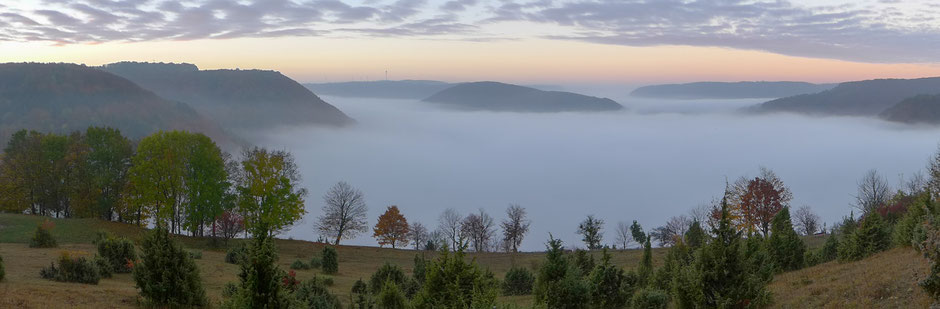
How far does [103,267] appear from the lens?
22.5 meters

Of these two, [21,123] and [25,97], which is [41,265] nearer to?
[21,123]

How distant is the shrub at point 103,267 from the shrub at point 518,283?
1894 centimetres

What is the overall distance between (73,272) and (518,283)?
20.2 metres

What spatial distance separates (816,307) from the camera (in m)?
15.9

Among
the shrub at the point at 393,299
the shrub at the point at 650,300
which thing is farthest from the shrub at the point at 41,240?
the shrub at the point at 650,300

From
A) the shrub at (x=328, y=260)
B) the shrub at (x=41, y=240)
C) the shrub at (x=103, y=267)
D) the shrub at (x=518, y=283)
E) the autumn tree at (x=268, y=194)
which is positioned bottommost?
the shrub at (x=518, y=283)

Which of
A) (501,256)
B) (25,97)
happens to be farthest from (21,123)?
(501,256)

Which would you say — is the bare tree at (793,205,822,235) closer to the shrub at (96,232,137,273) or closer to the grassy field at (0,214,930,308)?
the grassy field at (0,214,930,308)

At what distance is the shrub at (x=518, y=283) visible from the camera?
96.0 feet

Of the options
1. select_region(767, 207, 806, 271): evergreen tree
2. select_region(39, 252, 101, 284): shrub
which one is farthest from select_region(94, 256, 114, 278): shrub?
select_region(767, 207, 806, 271): evergreen tree

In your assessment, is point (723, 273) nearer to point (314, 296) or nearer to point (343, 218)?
point (314, 296)

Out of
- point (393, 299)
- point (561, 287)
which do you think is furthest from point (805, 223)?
point (393, 299)

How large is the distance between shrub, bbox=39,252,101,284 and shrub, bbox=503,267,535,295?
1900cm

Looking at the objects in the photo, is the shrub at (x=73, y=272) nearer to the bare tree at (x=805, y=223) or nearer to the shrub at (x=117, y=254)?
the shrub at (x=117, y=254)
